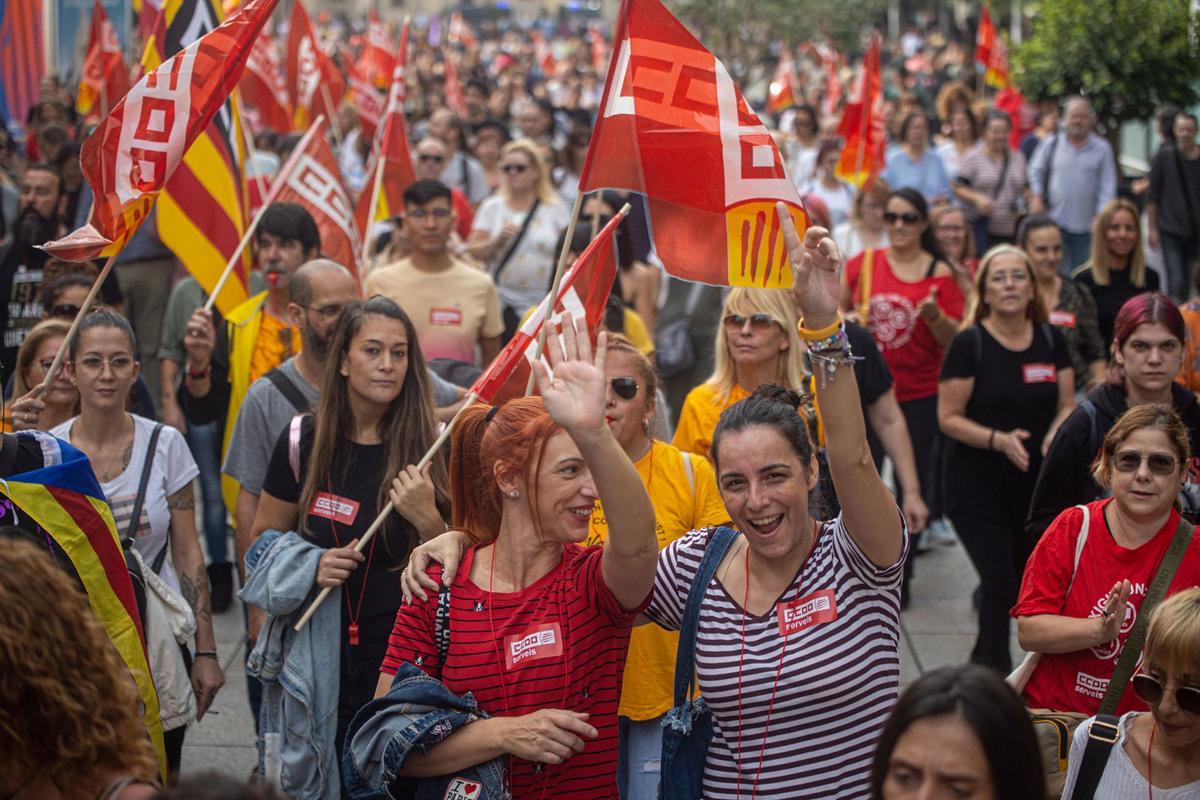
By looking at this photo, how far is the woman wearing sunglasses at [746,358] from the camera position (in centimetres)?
563

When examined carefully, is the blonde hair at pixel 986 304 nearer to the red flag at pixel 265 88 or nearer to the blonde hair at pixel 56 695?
the blonde hair at pixel 56 695

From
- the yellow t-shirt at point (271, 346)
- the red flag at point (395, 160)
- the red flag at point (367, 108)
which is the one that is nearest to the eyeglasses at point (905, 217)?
the red flag at point (395, 160)

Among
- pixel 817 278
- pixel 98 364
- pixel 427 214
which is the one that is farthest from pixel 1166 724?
pixel 427 214

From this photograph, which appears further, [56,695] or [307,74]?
[307,74]

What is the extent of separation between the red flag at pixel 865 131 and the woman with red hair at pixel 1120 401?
5.80 meters

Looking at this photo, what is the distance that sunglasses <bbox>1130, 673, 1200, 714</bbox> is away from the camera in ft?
10.8

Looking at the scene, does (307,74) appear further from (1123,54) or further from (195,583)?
(1123,54)

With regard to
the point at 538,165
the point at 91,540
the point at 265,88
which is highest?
the point at 265,88

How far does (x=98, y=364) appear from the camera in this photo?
5.16m

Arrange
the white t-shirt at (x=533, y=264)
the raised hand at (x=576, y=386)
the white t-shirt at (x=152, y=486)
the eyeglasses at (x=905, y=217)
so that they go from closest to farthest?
the raised hand at (x=576, y=386) < the white t-shirt at (x=152, y=486) < the eyeglasses at (x=905, y=217) < the white t-shirt at (x=533, y=264)

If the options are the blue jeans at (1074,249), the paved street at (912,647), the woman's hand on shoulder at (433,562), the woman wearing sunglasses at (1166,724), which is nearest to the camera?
the woman wearing sunglasses at (1166,724)

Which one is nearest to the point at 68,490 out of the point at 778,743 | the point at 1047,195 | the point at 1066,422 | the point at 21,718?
the point at 21,718

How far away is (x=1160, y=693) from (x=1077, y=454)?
1.97 m

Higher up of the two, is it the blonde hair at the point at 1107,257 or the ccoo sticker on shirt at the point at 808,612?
the blonde hair at the point at 1107,257
